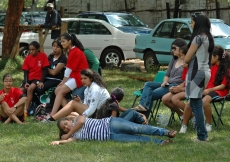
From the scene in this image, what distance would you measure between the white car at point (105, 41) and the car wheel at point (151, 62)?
1.33 m

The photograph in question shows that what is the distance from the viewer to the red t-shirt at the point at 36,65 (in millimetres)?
10929

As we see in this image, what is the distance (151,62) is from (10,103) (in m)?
7.98

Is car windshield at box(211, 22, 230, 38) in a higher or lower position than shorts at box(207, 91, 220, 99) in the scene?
higher

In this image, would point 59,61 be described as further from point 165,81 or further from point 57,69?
point 165,81

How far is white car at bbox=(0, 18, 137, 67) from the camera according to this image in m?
18.7

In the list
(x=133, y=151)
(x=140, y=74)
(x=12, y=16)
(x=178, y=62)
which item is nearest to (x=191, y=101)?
(x=133, y=151)

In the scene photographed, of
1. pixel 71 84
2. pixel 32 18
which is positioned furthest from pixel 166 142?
pixel 32 18

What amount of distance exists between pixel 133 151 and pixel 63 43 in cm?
309

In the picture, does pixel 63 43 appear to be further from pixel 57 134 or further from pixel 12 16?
pixel 12 16

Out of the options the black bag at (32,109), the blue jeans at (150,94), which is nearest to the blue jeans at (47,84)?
the black bag at (32,109)

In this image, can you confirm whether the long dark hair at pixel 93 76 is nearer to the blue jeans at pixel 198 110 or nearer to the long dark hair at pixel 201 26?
the blue jeans at pixel 198 110

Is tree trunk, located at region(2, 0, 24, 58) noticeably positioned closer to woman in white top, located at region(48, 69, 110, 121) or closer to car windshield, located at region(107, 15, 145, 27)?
car windshield, located at region(107, 15, 145, 27)

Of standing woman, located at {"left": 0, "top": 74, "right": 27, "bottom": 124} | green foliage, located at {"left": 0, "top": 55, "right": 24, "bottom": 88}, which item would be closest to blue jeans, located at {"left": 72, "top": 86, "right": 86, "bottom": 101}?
standing woman, located at {"left": 0, "top": 74, "right": 27, "bottom": 124}

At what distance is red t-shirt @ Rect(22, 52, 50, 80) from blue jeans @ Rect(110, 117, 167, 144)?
3.36m
